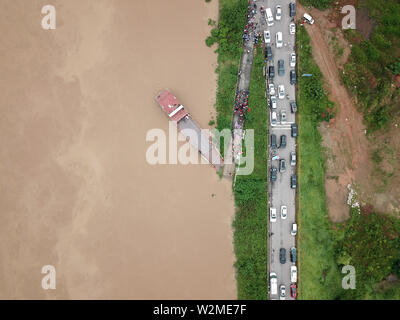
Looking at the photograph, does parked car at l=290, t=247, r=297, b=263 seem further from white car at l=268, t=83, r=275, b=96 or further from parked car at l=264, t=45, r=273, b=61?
parked car at l=264, t=45, r=273, b=61

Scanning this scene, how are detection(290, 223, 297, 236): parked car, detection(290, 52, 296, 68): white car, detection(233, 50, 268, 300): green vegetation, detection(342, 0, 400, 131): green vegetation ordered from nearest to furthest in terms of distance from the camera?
detection(233, 50, 268, 300): green vegetation → detection(290, 223, 297, 236): parked car → detection(342, 0, 400, 131): green vegetation → detection(290, 52, 296, 68): white car

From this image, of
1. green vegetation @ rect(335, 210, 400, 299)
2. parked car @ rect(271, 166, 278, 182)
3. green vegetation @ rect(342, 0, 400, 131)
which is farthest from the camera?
green vegetation @ rect(342, 0, 400, 131)

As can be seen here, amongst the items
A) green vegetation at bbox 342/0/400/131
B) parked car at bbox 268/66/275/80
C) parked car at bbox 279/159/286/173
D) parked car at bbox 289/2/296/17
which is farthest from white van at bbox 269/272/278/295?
parked car at bbox 289/2/296/17

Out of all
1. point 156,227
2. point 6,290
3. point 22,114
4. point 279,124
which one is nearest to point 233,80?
point 279,124

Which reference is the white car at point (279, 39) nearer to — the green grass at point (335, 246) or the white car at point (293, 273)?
the green grass at point (335, 246)

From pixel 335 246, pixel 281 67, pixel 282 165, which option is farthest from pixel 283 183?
pixel 281 67

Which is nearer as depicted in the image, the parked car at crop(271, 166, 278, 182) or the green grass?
the green grass

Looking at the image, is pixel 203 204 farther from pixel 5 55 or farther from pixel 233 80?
pixel 5 55

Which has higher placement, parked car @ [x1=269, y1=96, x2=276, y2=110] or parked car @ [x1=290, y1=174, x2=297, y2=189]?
parked car @ [x1=269, y1=96, x2=276, y2=110]
